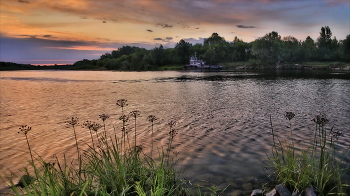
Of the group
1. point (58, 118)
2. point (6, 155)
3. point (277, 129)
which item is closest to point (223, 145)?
point (277, 129)

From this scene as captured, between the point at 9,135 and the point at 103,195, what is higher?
the point at 103,195

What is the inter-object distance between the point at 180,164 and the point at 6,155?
28.9 feet

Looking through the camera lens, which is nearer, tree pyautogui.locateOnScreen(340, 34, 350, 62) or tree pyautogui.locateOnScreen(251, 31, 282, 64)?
tree pyautogui.locateOnScreen(340, 34, 350, 62)

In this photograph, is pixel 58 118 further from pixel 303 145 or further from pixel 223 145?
pixel 303 145

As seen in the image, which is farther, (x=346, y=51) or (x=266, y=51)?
(x=266, y=51)

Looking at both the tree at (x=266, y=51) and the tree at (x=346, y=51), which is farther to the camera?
the tree at (x=266, y=51)

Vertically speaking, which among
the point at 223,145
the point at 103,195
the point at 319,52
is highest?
the point at 319,52

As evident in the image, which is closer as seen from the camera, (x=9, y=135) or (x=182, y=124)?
(x=9, y=135)

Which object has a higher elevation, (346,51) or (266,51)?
(266,51)

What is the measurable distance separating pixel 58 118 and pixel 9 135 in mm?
5401

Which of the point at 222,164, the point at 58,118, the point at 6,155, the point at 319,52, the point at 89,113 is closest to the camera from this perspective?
the point at 222,164

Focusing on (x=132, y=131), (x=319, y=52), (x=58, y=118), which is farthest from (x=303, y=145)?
(x=319, y=52)

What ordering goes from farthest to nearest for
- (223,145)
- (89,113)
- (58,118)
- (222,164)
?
(89,113), (58,118), (223,145), (222,164)

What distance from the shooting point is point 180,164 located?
33.2ft
